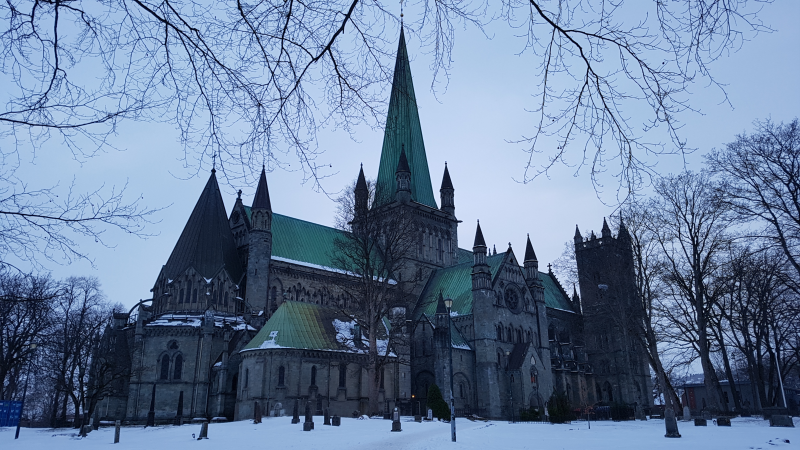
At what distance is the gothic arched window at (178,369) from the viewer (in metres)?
41.5

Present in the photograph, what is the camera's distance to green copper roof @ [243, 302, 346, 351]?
125 feet

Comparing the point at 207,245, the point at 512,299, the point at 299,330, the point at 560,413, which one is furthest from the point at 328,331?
the point at 512,299

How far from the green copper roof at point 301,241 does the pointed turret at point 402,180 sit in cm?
790

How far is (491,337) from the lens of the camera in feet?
157

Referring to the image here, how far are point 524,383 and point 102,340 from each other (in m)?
34.3

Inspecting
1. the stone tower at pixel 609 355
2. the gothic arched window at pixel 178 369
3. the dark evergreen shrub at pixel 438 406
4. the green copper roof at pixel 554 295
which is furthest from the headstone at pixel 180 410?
the green copper roof at pixel 554 295

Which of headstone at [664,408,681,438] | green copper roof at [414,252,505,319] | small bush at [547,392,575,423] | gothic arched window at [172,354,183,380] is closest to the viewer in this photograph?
headstone at [664,408,681,438]

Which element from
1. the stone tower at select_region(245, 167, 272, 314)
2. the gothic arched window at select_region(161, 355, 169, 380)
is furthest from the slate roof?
the gothic arched window at select_region(161, 355, 169, 380)

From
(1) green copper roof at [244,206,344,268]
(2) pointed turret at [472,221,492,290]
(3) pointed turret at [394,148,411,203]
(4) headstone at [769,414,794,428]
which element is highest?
(3) pointed turret at [394,148,411,203]

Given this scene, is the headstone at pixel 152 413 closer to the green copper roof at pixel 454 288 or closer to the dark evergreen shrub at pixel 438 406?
the dark evergreen shrub at pixel 438 406

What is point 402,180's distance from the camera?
59844 mm

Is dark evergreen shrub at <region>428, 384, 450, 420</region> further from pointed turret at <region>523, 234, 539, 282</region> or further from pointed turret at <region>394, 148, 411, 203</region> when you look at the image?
pointed turret at <region>394, 148, 411, 203</region>

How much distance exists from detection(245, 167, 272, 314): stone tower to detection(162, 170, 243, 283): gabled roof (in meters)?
2.19

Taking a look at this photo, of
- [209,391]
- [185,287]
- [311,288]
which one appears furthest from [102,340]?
[311,288]
